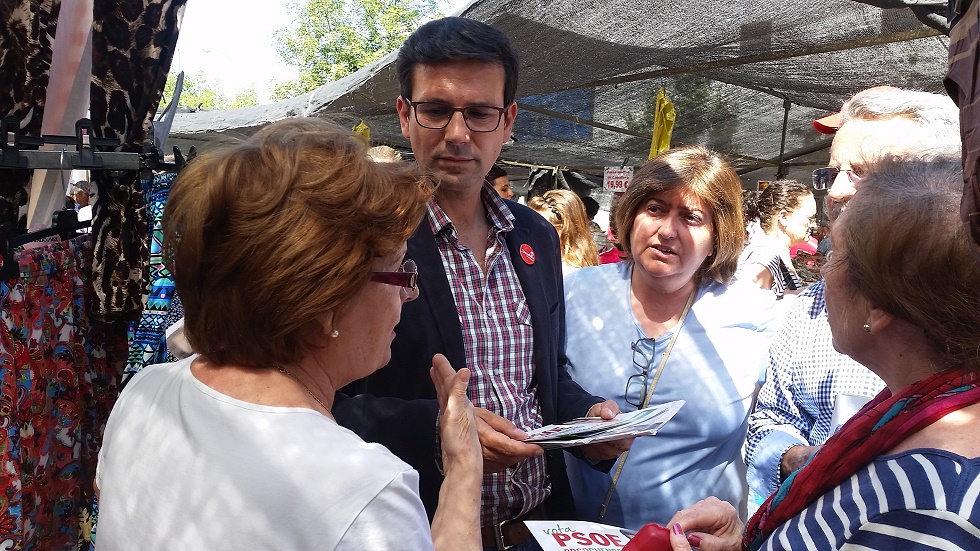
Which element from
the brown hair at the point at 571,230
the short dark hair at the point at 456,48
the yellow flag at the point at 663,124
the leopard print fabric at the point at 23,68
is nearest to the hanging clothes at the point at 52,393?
the leopard print fabric at the point at 23,68

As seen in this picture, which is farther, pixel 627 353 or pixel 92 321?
pixel 627 353

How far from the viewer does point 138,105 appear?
2.07m

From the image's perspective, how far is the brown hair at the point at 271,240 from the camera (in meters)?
1.26

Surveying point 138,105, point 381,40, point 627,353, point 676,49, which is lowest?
point 627,353

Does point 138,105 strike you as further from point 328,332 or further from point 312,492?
point 312,492

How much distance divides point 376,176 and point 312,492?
23.0 inches

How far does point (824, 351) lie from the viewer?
2197 millimetres

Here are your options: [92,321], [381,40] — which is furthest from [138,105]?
[381,40]

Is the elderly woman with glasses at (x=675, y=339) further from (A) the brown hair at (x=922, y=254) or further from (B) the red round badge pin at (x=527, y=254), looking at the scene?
(A) the brown hair at (x=922, y=254)

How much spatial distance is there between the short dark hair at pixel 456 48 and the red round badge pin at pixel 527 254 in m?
0.47

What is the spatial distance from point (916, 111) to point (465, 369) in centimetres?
166

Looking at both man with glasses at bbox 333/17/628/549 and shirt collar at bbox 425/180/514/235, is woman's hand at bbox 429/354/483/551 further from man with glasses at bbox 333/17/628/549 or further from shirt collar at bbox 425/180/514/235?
shirt collar at bbox 425/180/514/235

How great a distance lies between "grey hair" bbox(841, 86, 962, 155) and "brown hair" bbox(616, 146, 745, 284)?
46 centimetres

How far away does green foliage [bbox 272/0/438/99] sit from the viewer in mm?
40406
